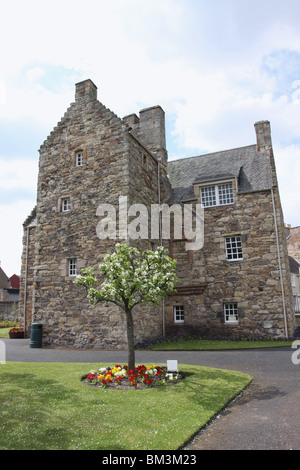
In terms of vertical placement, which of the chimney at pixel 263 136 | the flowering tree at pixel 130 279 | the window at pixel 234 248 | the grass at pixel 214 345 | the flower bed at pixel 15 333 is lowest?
the grass at pixel 214 345

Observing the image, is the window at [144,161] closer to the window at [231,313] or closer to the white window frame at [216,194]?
the white window frame at [216,194]

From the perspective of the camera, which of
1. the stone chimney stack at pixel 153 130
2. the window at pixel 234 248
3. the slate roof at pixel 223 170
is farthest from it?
the stone chimney stack at pixel 153 130

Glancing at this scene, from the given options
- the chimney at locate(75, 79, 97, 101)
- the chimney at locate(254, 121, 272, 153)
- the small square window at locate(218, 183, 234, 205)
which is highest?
the chimney at locate(75, 79, 97, 101)

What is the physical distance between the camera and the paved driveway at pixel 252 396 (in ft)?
17.1

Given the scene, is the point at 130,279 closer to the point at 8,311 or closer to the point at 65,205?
the point at 65,205

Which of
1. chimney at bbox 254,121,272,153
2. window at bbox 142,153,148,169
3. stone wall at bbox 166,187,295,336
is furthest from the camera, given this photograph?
chimney at bbox 254,121,272,153

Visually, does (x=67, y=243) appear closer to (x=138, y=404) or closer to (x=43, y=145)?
(x=43, y=145)

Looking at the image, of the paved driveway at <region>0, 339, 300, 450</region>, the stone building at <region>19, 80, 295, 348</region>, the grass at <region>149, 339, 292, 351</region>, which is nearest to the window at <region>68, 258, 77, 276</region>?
the stone building at <region>19, 80, 295, 348</region>

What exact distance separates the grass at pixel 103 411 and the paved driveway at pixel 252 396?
328 mm

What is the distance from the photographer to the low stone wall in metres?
31.8

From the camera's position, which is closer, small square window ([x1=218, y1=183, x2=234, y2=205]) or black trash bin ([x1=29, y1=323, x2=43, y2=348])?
black trash bin ([x1=29, y1=323, x2=43, y2=348])

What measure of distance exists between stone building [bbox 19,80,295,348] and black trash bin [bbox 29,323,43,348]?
523 millimetres

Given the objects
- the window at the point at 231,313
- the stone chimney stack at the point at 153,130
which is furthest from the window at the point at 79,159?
the window at the point at 231,313

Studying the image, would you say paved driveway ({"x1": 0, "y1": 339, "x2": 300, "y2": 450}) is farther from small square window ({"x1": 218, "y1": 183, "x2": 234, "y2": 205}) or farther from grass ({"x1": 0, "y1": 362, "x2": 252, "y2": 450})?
small square window ({"x1": 218, "y1": 183, "x2": 234, "y2": 205})
